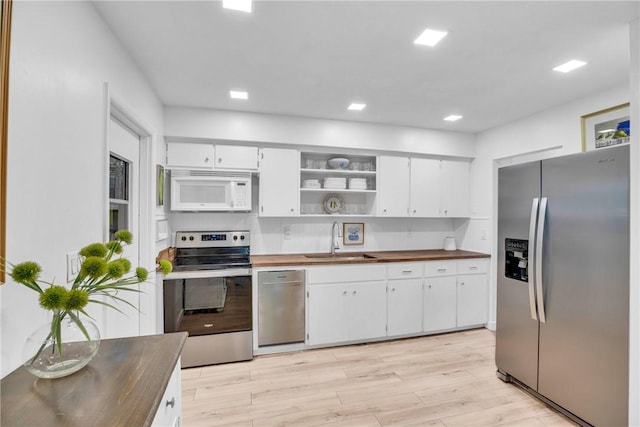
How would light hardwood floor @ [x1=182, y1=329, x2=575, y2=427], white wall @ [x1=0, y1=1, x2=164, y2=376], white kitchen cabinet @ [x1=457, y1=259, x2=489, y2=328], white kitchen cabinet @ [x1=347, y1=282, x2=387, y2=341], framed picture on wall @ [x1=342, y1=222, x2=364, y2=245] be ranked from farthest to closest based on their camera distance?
framed picture on wall @ [x1=342, y1=222, x2=364, y2=245], white kitchen cabinet @ [x1=457, y1=259, x2=489, y2=328], white kitchen cabinet @ [x1=347, y1=282, x2=387, y2=341], light hardwood floor @ [x1=182, y1=329, x2=575, y2=427], white wall @ [x1=0, y1=1, x2=164, y2=376]

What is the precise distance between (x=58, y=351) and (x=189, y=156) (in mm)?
2402

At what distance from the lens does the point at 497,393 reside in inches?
91.6

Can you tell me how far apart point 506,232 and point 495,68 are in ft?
4.26

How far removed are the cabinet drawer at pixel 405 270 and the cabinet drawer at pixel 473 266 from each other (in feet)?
1.89

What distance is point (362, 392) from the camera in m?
2.32

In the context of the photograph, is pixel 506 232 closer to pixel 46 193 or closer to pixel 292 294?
pixel 292 294

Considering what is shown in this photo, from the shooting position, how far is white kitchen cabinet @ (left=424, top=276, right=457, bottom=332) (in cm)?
341

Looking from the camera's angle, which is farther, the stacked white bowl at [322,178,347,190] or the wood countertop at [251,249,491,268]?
the stacked white bowl at [322,178,347,190]

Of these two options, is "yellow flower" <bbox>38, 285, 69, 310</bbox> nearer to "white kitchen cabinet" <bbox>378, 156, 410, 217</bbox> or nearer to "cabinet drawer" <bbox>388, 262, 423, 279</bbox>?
"cabinet drawer" <bbox>388, 262, 423, 279</bbox>

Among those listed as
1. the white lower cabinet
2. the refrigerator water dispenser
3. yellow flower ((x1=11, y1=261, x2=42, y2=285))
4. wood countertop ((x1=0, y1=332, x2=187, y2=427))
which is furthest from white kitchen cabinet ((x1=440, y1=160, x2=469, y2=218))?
yellow flower ((x1=11, y1=261, x2=42, y2=285))

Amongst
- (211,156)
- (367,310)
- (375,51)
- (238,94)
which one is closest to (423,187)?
(367,310)

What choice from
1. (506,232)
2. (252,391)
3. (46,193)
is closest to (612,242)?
(506,232)

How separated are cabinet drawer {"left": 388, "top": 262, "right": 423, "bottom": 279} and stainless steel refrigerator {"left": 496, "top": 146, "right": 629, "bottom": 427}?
97 centimetres

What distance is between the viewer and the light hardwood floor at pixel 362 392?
202cm
